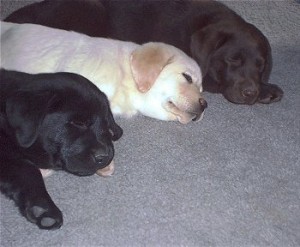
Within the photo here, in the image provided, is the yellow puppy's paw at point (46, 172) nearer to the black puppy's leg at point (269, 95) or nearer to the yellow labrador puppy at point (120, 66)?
the yellow labrador puppy at point (120, 66)

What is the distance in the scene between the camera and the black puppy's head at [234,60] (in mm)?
2139

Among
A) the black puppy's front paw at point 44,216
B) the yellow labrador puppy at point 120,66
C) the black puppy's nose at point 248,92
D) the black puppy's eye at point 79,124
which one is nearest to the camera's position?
the black puppy's front paw at point 44,216

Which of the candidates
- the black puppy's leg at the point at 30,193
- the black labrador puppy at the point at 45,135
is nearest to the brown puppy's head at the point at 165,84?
the black labrador puppy at the point at 45,135

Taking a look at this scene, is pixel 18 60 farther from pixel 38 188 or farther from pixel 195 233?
pixel 195 233

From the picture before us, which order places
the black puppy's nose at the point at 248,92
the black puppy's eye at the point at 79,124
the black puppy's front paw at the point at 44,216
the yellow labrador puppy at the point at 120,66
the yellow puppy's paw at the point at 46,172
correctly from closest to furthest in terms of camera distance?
1. the black puppy's front paw at the point at 44,216
2. the black puppy's eye at the point at 79,124
3. the yellow puppy's paw at the point at 46,172
4. the yellow labrador puppy at the point at 120,66
5. the black puppy's nose at the point at 248,92

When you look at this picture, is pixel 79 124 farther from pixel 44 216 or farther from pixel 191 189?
pixel 191 189

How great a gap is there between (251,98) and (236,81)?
99 millimetres

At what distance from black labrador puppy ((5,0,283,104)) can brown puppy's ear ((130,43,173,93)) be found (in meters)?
0.31

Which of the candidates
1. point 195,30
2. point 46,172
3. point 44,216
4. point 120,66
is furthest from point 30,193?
point 195,30

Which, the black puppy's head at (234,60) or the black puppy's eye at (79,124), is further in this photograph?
the black puppy's head at (234,60)

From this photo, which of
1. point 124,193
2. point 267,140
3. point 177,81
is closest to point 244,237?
point 124,193

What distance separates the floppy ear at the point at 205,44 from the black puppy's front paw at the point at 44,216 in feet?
3.29

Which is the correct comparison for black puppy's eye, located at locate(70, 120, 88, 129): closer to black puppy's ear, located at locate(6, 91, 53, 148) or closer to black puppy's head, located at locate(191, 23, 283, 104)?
black puppy's ear, located at locate(6, 91, 53, 148)

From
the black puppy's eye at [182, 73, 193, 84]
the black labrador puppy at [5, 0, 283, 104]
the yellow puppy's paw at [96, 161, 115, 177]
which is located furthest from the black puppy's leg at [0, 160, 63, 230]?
the black labrador puppy at [5, 0, 283, 104]
